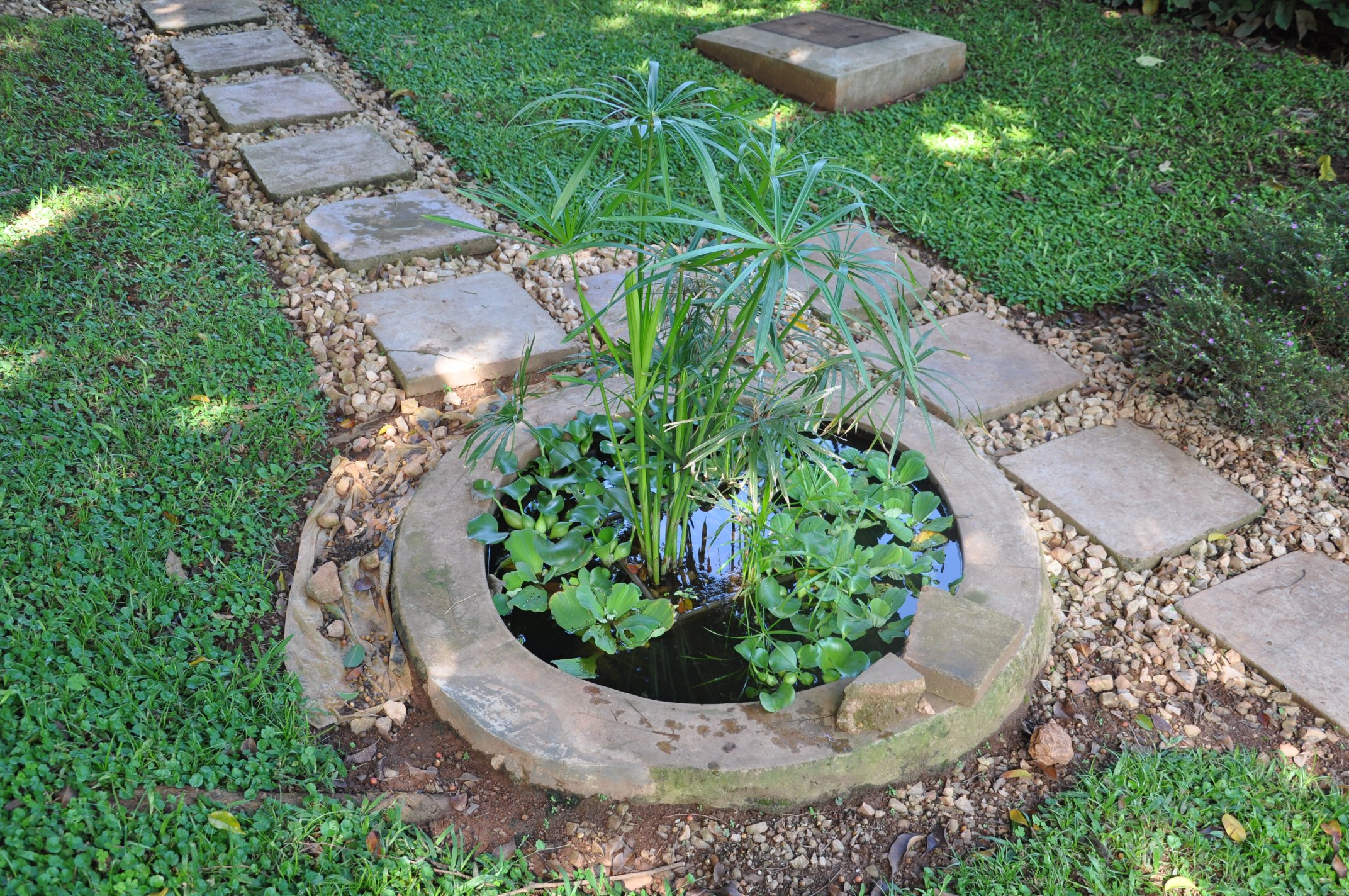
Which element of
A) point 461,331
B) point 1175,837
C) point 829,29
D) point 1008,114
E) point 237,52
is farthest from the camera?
point 829,29

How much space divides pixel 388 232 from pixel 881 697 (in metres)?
2.68

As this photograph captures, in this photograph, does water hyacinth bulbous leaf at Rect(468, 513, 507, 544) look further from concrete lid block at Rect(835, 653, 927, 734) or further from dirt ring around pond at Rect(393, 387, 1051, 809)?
concrete lid block at Rect(835, 653, 927, 734)

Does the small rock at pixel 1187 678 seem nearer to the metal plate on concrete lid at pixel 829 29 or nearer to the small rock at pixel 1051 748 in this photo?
the small rock at pixel 1051 748

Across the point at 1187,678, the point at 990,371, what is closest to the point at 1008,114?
the point at 990,371

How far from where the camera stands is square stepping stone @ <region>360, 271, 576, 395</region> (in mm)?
3041

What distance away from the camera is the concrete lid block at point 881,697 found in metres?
1.92

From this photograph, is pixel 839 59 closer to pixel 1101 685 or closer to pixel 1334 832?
pixel 1101 685

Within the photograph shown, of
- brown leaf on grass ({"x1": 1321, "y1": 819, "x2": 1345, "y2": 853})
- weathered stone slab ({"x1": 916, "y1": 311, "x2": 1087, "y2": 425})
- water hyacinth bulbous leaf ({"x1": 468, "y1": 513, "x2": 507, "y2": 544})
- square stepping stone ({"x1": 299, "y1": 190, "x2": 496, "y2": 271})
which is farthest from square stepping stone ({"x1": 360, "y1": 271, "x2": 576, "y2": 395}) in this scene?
brown leaf on grass ({"x1": 1321, "y1": 819, "x2": 1345, "y2": 853})

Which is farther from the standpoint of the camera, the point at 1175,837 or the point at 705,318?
the point at 705,318

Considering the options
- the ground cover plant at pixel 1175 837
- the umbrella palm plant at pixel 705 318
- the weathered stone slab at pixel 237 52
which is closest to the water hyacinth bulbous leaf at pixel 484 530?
the umbrella palm plant at pixel 705 318

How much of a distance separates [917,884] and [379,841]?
105 cm

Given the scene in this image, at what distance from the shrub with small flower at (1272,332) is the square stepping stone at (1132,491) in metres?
0.27

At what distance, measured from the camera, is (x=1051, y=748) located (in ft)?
6.83

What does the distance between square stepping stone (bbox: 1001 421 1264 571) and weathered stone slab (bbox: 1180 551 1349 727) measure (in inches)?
6.8
